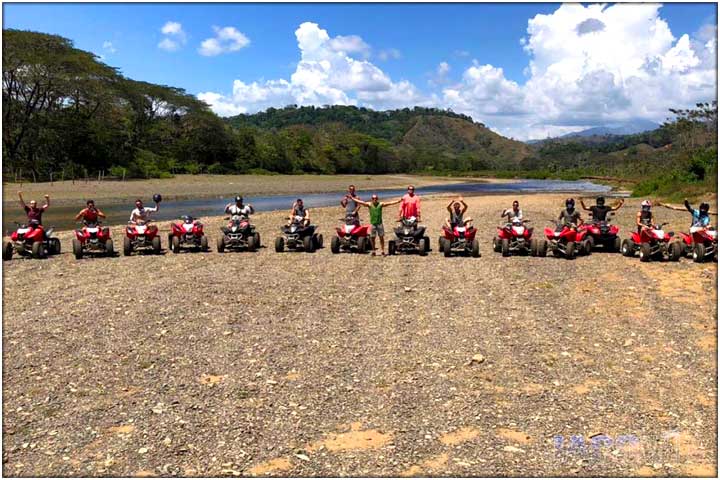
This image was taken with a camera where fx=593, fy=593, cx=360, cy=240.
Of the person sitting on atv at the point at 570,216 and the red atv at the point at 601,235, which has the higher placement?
the person sitting on atv at the point at 570,216

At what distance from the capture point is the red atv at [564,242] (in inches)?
541

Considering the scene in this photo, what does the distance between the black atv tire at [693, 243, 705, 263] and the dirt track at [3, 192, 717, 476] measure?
169 cm

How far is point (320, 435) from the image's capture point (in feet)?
17.2

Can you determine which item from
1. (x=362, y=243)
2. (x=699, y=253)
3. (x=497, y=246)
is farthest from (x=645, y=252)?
(x=362, y=243)

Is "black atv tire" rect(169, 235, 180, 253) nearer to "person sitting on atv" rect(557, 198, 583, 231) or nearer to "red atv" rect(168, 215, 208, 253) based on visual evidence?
"red atv" rect(168, 215, 208, 253)

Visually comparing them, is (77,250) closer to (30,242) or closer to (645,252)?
(30,242)

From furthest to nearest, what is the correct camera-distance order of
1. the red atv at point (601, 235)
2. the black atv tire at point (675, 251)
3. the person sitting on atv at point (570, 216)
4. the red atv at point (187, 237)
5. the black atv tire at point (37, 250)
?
the red atv at point (187, 237)
the red atv at point (601, 235)
the person sitting on atv at point (570, 216)
the black atv tire at point (37, 250)
the black atv tire at point (675, 251)

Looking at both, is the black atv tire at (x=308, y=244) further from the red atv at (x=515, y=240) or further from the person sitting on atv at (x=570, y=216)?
the person sitting on atv at (x=570, y=216)

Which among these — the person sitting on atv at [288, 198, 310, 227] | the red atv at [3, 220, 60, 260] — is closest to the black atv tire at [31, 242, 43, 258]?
the red atv at [3, 220, 60, 260]

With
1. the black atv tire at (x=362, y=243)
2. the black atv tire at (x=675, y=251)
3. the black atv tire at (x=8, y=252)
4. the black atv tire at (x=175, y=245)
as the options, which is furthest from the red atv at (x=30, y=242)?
the black atv tire at (x=675, y=251)

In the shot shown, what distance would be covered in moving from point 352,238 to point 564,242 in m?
5.14

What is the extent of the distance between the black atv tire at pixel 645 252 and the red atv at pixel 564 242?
137cm

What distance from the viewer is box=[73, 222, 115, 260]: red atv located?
14.5 m

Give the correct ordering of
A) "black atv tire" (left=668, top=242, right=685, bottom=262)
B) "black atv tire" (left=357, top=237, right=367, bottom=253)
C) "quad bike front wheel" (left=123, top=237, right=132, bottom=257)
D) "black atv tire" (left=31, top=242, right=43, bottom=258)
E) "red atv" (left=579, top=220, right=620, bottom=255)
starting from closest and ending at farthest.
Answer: "black atv tire" (left=668, top=242, right=685, bottom=262) → "black atv tire" (left=31, top=242, right=43, bottom=258) → "red atv" (left=579, top=220, right=620, bottom=255) → "black atv tire" (left=357, top=237, right=367, bottom=253) → "quad bike front wheel" (left=123, top=237, right=132, bottom=257)
